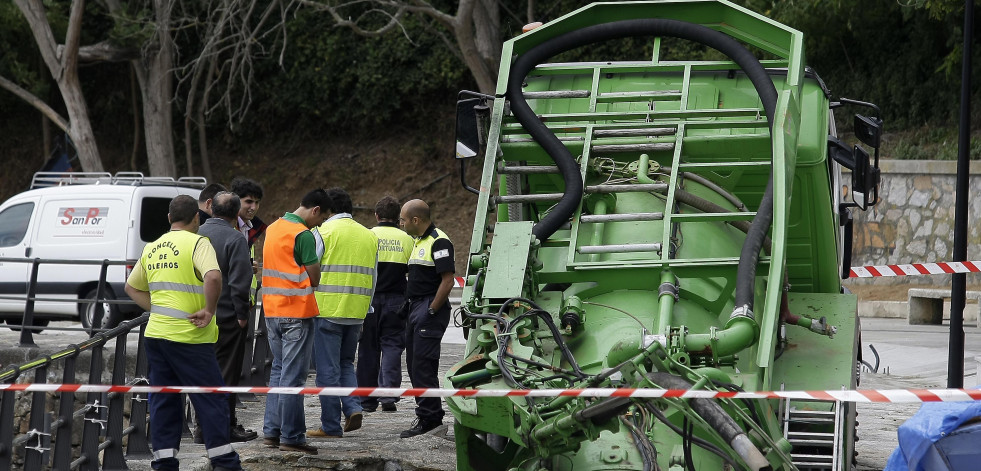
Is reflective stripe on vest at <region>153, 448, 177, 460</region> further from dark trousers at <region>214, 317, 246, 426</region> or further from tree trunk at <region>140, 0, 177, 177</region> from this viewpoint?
tree trunk at <region>140, 0, 177, 177</region>

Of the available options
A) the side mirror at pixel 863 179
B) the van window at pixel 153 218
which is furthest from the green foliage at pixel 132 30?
the side mirror at pixel 863 179

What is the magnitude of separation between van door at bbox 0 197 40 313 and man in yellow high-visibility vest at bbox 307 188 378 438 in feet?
27.1

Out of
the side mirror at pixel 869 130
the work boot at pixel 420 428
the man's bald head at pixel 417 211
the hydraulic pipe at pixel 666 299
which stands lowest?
the work boot at pixel 420 428

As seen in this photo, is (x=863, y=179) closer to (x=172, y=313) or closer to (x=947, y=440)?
(x=947, y=440)

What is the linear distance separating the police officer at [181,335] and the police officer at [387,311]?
233cm

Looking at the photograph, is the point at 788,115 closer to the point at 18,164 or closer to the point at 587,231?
the point at 587,231

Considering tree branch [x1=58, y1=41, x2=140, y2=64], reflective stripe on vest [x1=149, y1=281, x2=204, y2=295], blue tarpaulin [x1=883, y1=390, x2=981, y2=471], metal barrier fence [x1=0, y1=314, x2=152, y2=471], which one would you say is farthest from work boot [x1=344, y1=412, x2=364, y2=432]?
tree branch [x1=58, y1=41, x2=140, y2=64]

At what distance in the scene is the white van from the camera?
567 inches

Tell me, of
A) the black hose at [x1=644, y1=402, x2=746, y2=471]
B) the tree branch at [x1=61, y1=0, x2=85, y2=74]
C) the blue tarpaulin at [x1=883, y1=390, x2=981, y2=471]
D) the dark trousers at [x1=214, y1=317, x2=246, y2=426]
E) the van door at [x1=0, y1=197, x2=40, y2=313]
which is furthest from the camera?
the tree branch at [x1=61, y1=0, x2=85, y2=74]

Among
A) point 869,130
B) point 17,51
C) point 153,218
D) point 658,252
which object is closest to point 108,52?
point 17,51

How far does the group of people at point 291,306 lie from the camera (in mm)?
6332

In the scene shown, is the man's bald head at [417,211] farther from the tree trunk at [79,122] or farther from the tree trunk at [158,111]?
the tree trunk at [158,111]

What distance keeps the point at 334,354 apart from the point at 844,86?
16.3 meters

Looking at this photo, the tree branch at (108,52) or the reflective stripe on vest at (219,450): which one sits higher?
the tree branch at (108,52)
